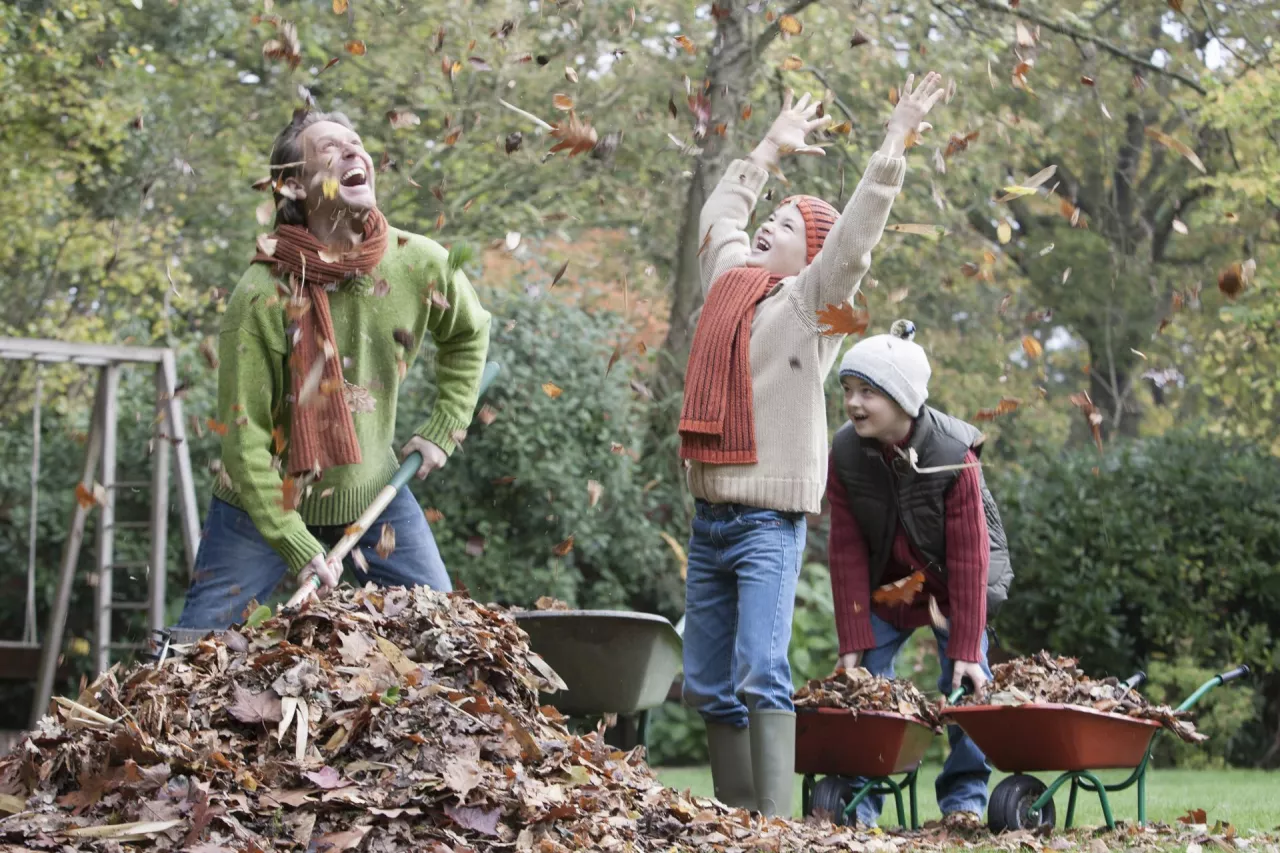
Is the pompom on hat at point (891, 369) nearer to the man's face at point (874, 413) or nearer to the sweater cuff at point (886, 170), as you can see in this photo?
the man's face at point (874, 413)

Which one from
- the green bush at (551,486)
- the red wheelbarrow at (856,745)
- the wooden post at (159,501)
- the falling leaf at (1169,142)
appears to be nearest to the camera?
the red wheelbarrow at (856,745)

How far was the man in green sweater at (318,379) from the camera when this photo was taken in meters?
4.17

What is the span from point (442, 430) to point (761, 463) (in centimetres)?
89

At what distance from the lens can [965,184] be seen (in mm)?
12453

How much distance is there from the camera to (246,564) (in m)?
4.24

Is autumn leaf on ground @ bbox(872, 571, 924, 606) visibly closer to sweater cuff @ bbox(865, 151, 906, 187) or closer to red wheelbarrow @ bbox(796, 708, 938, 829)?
red wheelbarrow @ bbox(796, 708, 938, 829)

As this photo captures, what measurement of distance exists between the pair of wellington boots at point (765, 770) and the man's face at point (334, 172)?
5.65 ft

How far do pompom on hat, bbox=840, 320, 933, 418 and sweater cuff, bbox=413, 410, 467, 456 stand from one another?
1133 mm

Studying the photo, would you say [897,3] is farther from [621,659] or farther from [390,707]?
[390,707]

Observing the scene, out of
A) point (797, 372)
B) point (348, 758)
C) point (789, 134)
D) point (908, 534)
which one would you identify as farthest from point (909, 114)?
point (348, 758)

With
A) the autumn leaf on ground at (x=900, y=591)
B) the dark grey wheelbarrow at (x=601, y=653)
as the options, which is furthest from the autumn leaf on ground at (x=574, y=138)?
the autumn leaf on ground at (x=900, y=591)

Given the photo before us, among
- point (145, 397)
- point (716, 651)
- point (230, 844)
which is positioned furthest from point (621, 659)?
point (145, 397)

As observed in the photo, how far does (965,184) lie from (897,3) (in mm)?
2087

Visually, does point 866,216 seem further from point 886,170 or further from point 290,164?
point 290,164
